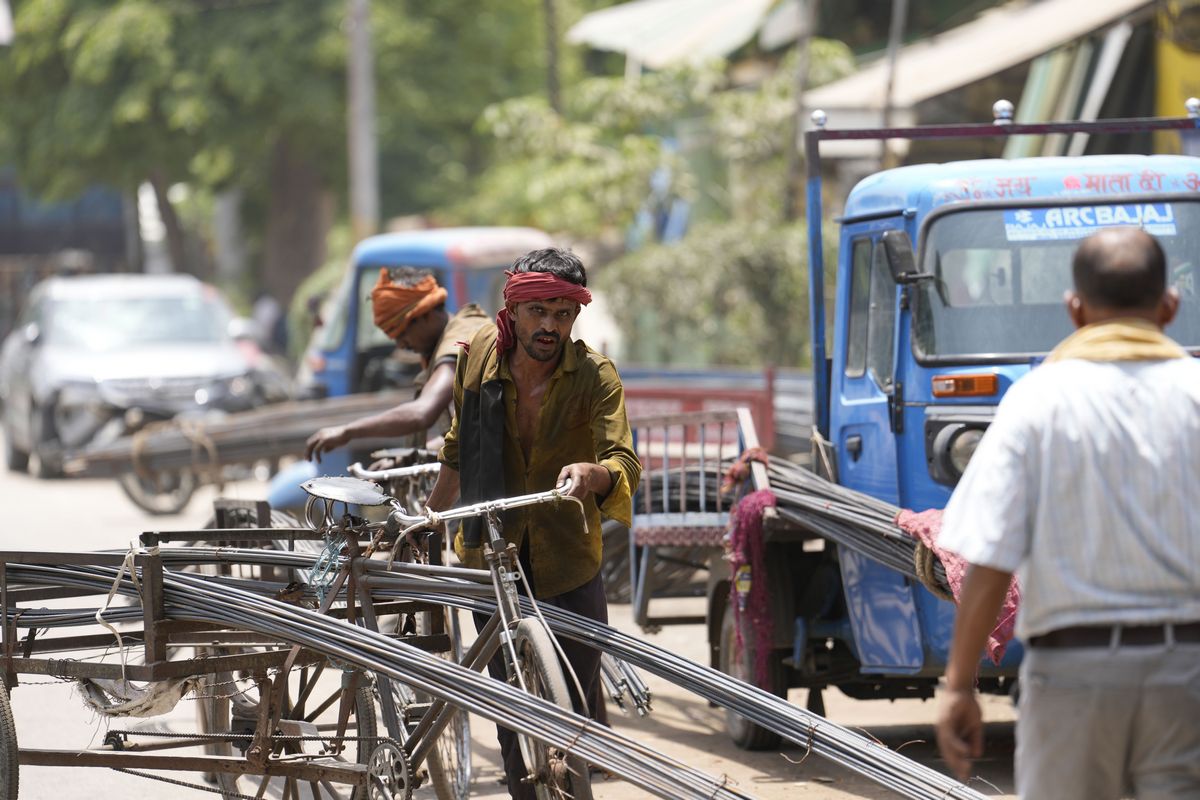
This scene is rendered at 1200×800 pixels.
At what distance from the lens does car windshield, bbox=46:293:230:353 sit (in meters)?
18.6

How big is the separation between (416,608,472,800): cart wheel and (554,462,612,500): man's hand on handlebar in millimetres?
718

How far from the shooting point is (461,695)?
13.8 feet

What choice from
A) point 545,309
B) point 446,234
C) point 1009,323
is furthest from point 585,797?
point 446,234

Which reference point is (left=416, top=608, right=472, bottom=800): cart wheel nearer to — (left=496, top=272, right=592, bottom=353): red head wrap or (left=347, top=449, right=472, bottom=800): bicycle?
(left=347, top=449, right=472, bottom=800): bicycle

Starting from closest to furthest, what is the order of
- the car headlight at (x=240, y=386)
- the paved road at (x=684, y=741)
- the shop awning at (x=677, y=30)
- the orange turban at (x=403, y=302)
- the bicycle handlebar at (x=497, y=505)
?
the bicycle handlebar at (x=497, y=505)
the paved road at (x=684, y=741)
the orange turban at (x=403, y=302)
the car headlight at (x=240, y=386)
the shop awning at (x=677, y=30)

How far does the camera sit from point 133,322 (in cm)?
1886

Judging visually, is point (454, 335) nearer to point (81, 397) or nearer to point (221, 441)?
point (221, 441)

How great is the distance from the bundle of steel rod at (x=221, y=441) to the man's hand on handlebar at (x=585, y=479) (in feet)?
24.5

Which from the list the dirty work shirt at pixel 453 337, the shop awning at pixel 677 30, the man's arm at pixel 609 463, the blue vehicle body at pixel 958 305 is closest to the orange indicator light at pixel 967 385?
the blue vehicle body at pixel 958 305

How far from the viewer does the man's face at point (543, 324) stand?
4840mm

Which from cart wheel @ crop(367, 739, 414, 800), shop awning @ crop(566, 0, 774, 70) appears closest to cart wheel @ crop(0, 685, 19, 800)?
cart wheel @ crop(367, 739, 414, 800)

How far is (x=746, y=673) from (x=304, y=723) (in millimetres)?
2263

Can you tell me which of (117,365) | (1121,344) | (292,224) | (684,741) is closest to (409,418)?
(684,741)

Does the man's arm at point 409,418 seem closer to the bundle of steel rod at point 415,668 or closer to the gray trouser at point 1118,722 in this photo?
the bundle of steel rod at point 415,668
